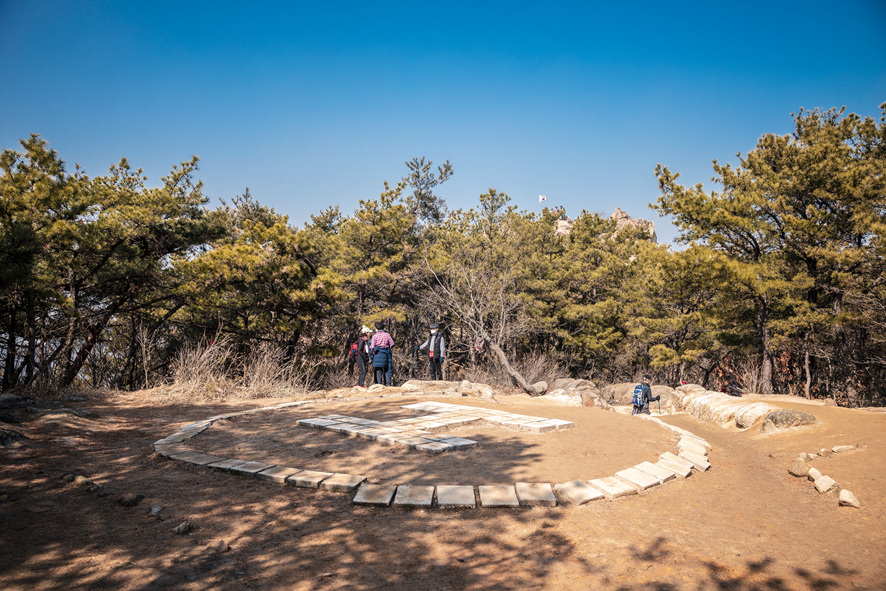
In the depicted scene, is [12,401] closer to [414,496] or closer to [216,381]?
[216,381]

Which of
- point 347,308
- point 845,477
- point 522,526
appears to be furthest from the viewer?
point 347,308

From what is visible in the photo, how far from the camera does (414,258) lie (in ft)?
61.3

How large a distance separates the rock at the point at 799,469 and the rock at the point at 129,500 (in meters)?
5.43

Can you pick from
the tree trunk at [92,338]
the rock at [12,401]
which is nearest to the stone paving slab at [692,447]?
the rock at [12,401]

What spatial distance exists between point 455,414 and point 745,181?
48.4 ft

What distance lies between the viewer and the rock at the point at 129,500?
3.06 metres

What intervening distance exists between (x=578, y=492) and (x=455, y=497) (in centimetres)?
89

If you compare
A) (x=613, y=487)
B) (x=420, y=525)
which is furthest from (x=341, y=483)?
(x=613, y=487)

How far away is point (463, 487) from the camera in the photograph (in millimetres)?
3377

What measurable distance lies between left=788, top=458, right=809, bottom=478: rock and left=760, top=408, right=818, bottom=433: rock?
1.91 metres

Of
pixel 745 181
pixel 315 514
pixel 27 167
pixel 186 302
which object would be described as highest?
pixel 745 181

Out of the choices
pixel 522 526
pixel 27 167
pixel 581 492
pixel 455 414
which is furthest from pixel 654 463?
pixel 27 167

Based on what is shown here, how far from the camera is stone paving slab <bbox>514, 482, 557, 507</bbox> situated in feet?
10.4

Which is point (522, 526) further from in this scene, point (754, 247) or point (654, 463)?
point (754, 247)
